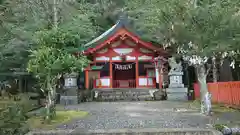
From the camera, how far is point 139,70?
22.9m

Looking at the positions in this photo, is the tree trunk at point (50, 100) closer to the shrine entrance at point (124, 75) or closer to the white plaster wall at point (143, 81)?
the shrine entrance at point (124, 75)

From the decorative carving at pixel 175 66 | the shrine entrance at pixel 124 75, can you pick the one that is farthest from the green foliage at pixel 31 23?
the decorative carving at pixel 175 66

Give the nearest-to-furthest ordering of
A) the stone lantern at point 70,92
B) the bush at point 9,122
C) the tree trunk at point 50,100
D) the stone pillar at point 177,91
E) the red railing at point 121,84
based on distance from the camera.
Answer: the bush at point 9,122
the tree trunk at point 50,100
the stone lantern at point 70,92
the stone pillar at point 177,91
the red railing at point 121,84

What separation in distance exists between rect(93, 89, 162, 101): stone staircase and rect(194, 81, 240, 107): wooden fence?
480 cm

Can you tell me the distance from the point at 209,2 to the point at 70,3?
1297 cm

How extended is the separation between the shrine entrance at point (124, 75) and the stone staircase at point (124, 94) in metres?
2.19

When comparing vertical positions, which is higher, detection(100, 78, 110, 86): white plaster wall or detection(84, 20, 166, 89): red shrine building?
detection(84, 20, 166, 89): red shrine building

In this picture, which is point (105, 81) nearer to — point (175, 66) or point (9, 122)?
point (175, 66)

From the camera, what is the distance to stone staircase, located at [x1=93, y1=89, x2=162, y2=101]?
65.5 feet

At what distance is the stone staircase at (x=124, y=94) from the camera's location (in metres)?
20.0

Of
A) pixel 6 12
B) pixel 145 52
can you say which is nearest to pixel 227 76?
pixel 145 52

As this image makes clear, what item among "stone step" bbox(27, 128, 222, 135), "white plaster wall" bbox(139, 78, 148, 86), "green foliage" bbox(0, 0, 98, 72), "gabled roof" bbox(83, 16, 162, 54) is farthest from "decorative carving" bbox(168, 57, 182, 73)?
"stone step" bbox(27, 128, 222, 135)

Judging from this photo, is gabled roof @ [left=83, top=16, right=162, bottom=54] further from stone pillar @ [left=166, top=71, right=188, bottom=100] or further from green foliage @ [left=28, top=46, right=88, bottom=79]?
green foliage @ [left=28, top=46, right=88, bottom=79]

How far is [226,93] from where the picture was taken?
1409 centimetres
